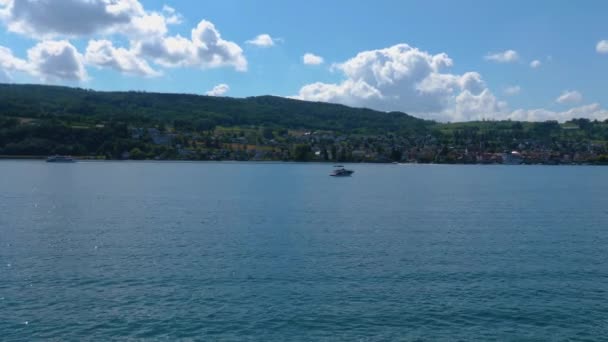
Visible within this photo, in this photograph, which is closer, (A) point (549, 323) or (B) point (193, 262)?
(A) point (549, 323)

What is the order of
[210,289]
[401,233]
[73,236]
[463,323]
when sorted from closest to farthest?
[463,323] → [210,289] → [73,236] → [401,233]

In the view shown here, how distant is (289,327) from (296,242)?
72.7ft

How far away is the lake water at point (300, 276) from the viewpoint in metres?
27.4

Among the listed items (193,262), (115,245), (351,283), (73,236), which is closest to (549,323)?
(351,283)

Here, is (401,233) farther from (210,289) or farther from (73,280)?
(73,280)

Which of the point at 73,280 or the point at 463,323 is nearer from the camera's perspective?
the point at 463,323

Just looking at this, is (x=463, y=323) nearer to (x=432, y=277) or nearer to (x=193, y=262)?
(x=432, y=277)

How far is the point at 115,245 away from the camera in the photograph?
4669cm

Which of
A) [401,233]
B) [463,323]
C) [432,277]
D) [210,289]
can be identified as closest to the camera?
[463,323]

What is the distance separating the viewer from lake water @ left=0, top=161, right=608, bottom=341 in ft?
89.8

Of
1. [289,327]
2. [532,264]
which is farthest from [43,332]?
[532,264]

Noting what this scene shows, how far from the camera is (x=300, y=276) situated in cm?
3662

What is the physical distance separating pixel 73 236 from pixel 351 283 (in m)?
29.8

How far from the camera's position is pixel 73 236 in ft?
169
